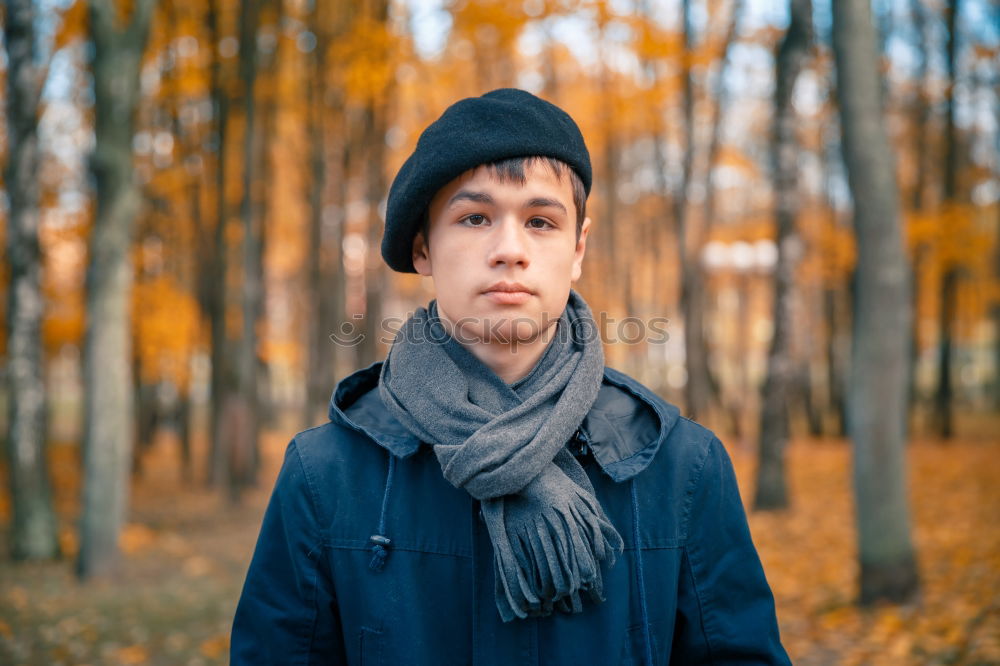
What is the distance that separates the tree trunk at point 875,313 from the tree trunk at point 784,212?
3866 mm

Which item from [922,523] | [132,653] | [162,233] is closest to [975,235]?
[922,523]

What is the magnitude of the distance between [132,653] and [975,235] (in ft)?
48.6

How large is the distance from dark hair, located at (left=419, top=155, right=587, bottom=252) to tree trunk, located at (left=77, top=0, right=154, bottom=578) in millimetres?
6780

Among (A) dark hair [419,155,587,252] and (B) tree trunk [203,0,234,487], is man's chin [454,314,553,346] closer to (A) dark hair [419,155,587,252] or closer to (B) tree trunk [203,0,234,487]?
(A) dark hair [419,155,587,252]

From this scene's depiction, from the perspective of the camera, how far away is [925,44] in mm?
16797

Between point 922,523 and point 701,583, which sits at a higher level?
point 701,583

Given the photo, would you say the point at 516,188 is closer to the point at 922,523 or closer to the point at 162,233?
the point at 922,523

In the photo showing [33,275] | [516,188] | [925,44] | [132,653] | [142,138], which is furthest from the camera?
[925,44]

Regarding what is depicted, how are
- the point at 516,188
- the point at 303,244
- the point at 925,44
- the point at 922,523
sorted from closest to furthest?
the point at 516,188
the point at 922,523
the point at 925,44
the point at 303,244

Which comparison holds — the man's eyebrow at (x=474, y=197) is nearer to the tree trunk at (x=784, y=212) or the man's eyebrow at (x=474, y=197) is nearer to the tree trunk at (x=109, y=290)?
the tree trunk at (x=109, y=290)

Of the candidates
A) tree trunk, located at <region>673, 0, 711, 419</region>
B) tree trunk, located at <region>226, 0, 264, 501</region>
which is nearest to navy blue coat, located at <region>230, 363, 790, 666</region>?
tree trunk, located at <region>226, 0, 264, 501</region>

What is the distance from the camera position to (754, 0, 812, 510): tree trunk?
957cm

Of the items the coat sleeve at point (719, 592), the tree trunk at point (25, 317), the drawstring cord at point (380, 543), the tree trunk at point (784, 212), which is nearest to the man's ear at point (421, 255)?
the drawstring cord at point (380, 543)

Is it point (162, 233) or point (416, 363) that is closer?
point (416, 363)
